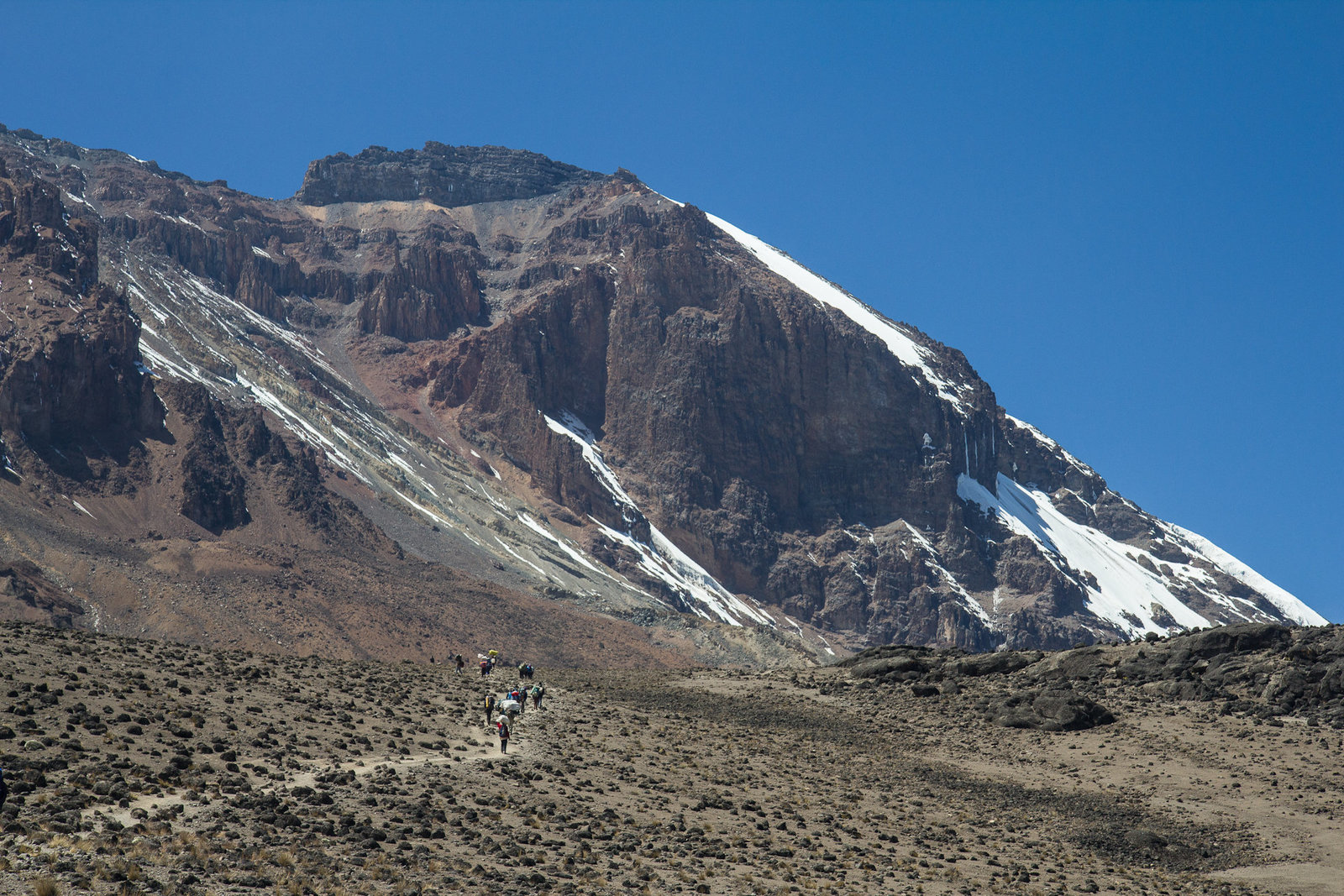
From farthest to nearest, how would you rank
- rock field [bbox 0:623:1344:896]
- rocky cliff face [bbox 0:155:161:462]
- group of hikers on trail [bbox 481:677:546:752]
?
rocky cliff face [bbox 0:155:161:462]
group of hikers on trail [bbox 481:677:546:752]
rock field [bbox 0:623:1344:896]

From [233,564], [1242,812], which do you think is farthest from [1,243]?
[1242,812]

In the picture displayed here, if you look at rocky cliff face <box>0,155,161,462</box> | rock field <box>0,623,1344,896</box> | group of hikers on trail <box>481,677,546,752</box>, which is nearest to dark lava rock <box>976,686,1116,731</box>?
rock field <box>0,623,1344,896</box>

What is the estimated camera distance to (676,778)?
41.5m

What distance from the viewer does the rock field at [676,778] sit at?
27891mm

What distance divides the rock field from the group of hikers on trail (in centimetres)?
71

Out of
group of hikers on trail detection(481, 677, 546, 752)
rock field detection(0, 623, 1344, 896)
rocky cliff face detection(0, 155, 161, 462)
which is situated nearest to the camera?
rock field detection(0, 623, 1344, 896)

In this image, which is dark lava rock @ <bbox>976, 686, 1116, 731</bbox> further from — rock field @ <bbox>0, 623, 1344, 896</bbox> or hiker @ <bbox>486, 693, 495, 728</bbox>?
hiker @ <bbox>486, 693, 495, 728</bbox>

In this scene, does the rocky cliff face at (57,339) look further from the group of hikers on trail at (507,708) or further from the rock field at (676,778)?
the group of hikers on trail at (507,708)

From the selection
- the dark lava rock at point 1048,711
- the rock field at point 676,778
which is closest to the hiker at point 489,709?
the rock field at point 676,778

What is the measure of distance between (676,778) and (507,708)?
7.46 meters

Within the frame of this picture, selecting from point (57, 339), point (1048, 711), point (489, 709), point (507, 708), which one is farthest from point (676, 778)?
point (57, 339)

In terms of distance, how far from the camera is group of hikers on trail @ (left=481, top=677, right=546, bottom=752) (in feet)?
135

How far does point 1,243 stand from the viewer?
6107 inches

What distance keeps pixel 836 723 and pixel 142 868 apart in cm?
3561
